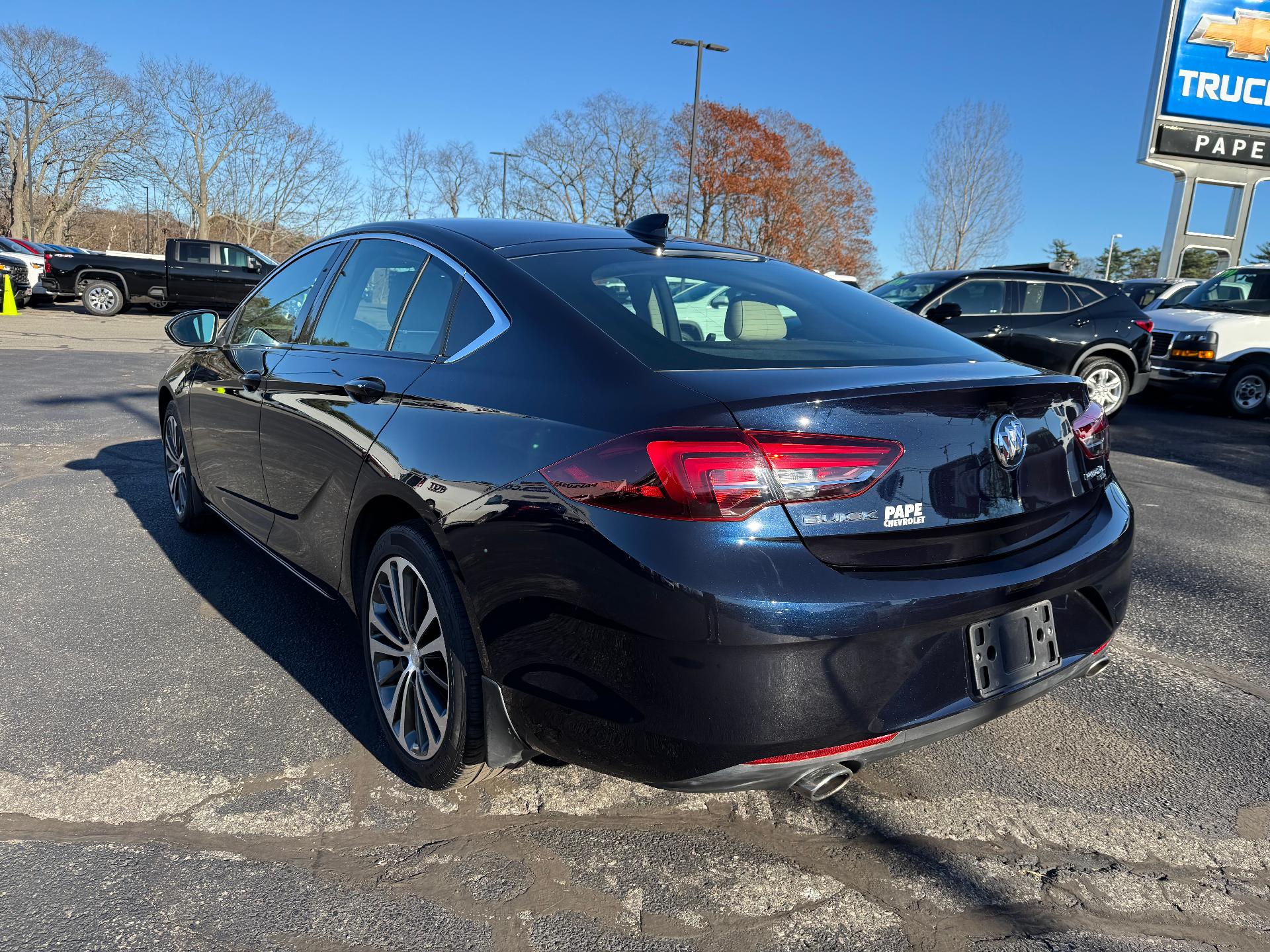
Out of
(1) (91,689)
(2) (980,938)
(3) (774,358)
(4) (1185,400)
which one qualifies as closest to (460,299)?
(3) (774,358)

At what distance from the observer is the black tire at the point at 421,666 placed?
2.33 m

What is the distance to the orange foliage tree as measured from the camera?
149ft

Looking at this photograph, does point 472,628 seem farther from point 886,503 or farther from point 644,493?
point 886,503

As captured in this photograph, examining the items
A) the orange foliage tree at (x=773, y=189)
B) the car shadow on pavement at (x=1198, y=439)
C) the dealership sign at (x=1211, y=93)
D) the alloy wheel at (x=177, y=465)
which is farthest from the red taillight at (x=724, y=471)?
the orange foliage tree at (x=773, y=189)

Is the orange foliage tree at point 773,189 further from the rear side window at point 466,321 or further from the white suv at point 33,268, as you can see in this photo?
the rear side window at point 466,321

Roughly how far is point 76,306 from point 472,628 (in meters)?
24.9

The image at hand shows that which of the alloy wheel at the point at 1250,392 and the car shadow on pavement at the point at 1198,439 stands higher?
the alloy wheel at the point at 1250,392

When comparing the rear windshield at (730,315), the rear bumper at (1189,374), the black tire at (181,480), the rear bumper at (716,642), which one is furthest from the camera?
the rear bumper at (1189,374)

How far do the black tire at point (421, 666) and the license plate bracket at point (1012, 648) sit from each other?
1181 millimetres

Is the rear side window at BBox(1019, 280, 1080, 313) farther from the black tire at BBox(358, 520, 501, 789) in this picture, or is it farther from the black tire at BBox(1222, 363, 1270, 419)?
the black tire at BBox(358, 520, 501, 789)

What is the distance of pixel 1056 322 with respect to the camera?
10734 millimetres

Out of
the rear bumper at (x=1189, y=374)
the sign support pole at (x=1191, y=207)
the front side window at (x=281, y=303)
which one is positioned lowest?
the rear bumper at (x=1189, y=374)

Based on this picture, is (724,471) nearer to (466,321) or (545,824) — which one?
(466,321)

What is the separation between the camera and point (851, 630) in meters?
1.89
